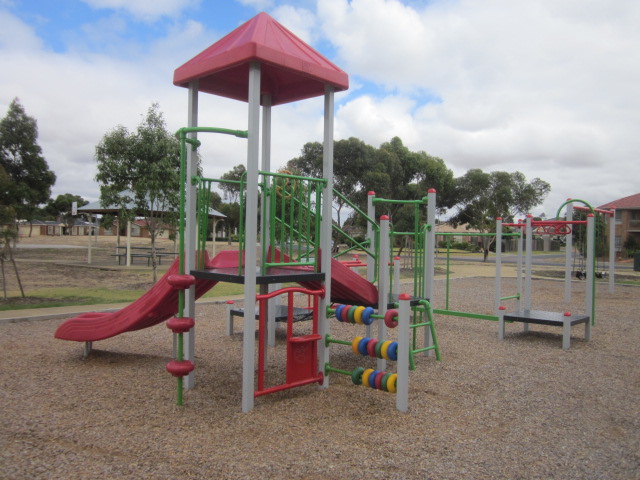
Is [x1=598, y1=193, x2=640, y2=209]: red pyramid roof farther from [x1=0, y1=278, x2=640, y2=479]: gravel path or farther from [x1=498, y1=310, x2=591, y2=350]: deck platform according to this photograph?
[x1=0, y1=278, x2=640, y2=479]: gravel path

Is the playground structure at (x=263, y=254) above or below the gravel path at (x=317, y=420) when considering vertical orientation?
above

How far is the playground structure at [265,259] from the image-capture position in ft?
14.5

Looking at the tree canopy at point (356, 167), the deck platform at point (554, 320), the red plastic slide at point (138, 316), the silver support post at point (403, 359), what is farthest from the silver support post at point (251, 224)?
the tree canopy at point (356, 167)

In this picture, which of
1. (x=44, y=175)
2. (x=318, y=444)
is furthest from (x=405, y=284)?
(x=44, y=175)

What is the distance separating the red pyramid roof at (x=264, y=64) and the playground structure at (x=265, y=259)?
0.5 inches

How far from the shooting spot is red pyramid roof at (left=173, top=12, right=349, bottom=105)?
440 cm

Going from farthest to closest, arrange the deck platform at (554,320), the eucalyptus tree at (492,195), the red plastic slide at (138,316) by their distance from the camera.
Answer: the eucalyptus tree at (492,195)
the deck platform at (554,320)
the red plastic slide at (138,316)

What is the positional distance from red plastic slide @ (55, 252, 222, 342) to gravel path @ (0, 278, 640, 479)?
0.38 meters

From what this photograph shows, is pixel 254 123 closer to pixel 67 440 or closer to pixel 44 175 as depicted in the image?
pixel 67 440

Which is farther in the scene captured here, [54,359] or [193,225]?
A: [54,359]

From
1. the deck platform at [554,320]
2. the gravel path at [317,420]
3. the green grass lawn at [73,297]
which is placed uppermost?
the deck platform at [554,320]

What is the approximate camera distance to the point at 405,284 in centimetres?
1570

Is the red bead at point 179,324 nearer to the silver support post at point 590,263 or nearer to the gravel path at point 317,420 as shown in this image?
the gravel path at point 317,420

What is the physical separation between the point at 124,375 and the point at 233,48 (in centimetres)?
359
